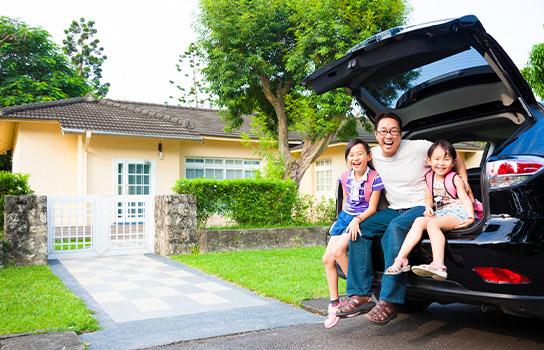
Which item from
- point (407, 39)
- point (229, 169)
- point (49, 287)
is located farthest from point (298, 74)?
point (407, 39)

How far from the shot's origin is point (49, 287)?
6172 millimetres

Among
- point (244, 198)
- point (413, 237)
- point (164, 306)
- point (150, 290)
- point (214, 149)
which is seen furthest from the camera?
point (214, 149)

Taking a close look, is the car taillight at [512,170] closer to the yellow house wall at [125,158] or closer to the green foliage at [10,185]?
the green foliage at [10,185]

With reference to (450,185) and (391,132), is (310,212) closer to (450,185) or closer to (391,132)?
(391,132)

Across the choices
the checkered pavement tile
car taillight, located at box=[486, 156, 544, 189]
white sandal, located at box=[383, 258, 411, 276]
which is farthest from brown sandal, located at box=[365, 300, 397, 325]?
the checkered pavement tile

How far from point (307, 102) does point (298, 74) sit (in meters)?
0.85

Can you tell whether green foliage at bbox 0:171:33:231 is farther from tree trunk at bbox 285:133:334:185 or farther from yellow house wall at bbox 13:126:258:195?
tree trunk at bbox 285:133:334:185

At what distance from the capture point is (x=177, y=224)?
9.48 m

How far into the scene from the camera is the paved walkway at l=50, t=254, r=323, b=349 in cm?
422

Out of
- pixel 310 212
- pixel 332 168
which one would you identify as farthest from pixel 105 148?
pixel 332 168

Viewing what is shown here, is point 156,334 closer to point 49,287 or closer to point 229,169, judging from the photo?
point 49,287

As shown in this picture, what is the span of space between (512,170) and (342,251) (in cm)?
138

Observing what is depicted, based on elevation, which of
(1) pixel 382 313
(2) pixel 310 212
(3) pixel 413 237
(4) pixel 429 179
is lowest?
(1) pixel 382 313

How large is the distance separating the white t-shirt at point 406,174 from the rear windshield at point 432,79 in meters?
0.53
